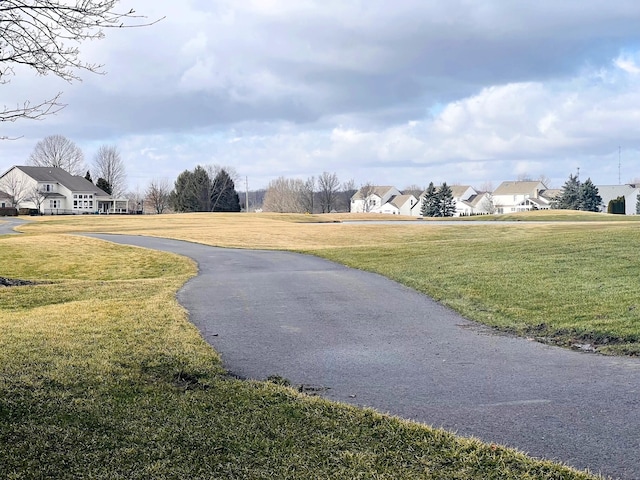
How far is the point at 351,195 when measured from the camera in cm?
14250

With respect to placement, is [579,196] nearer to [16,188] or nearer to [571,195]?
[571,195]

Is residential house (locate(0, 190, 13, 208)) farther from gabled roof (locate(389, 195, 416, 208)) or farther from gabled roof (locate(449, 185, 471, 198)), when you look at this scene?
gabled roof (locate(449, 185, 471, 198))

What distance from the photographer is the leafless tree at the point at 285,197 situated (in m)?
117

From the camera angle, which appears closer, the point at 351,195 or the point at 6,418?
the point at 6,418

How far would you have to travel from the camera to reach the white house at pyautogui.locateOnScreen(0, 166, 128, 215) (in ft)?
272

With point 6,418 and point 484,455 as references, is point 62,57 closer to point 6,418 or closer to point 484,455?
point 6,418

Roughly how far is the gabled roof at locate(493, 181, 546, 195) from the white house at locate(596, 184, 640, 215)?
14.2 m

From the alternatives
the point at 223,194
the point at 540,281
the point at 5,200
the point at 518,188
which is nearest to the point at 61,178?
the point at 5,200

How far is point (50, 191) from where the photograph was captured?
8444 cm

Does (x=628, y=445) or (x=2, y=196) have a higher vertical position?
(x=2, y=196)

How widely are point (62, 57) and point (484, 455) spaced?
19.2ft

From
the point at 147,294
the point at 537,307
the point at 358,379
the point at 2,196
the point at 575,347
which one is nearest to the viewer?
the point at 358,379

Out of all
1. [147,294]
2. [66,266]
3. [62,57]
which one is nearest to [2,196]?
Result: [66,266]

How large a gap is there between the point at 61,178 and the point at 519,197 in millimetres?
80777
